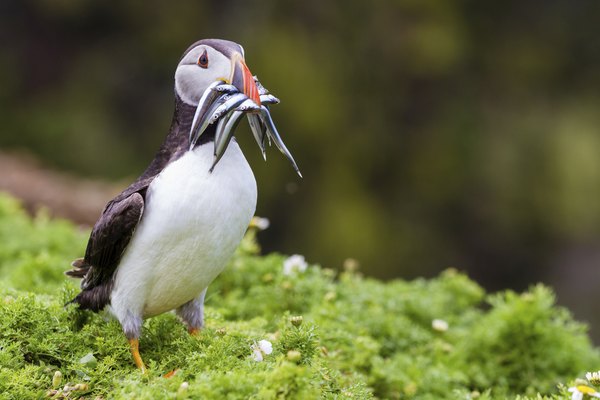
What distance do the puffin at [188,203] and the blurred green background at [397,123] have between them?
845 cm

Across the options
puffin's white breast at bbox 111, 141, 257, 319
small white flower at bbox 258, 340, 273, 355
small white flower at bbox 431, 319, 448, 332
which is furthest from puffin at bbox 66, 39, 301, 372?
small white flower at bbox 431, 319, 448, 332

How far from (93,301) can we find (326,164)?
9324 mm

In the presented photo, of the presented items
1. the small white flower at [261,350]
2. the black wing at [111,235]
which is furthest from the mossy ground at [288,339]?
the black wing at [111,235]

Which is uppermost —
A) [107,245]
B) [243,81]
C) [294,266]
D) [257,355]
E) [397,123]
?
[397,123]

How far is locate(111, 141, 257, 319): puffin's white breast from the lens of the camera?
3430 millimetres

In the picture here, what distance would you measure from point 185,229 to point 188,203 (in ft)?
0.35

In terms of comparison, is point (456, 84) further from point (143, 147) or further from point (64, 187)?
point (64, 187)

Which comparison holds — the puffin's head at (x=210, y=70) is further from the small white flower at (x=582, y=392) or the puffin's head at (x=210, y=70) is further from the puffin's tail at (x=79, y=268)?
the small white flower at (x=582, y=392)

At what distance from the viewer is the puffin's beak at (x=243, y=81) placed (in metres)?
3.49

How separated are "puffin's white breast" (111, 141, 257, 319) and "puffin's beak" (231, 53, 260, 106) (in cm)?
25

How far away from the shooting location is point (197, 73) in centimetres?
361

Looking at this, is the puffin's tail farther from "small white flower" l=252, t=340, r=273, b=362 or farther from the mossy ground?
"small white flower" l=252, t=340, r=273, b=362

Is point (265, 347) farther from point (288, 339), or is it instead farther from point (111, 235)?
point (111, 235)

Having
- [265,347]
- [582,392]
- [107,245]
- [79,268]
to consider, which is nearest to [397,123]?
[79,268]
